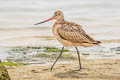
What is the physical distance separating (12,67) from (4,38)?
5.33 meters

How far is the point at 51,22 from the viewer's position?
19328 mm

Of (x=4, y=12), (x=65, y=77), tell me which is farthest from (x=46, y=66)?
(x=4, y=12)

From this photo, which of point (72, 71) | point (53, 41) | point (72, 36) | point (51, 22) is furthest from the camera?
point (51, 22)

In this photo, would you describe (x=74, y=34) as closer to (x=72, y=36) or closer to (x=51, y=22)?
(x=72, y=36)

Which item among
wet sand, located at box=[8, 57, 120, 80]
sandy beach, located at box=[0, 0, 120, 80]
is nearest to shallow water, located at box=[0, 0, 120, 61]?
sandy beach, located at box=[0, 0, 120, 80]

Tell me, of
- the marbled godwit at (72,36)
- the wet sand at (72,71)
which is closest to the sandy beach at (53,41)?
the wet sand at (72,71)

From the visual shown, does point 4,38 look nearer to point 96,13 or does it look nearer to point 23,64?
point 23,64

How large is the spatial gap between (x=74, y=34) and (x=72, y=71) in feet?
2.60

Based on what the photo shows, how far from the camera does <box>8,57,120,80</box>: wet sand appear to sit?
923cm

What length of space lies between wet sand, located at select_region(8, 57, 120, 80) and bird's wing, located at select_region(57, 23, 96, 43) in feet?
2.20

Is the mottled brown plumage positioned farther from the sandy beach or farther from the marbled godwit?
the sandy beach

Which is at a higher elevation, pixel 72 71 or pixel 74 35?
pixel 74 35

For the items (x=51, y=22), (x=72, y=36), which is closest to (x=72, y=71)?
(x=72, y=36)

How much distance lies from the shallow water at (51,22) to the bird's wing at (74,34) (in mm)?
2245
